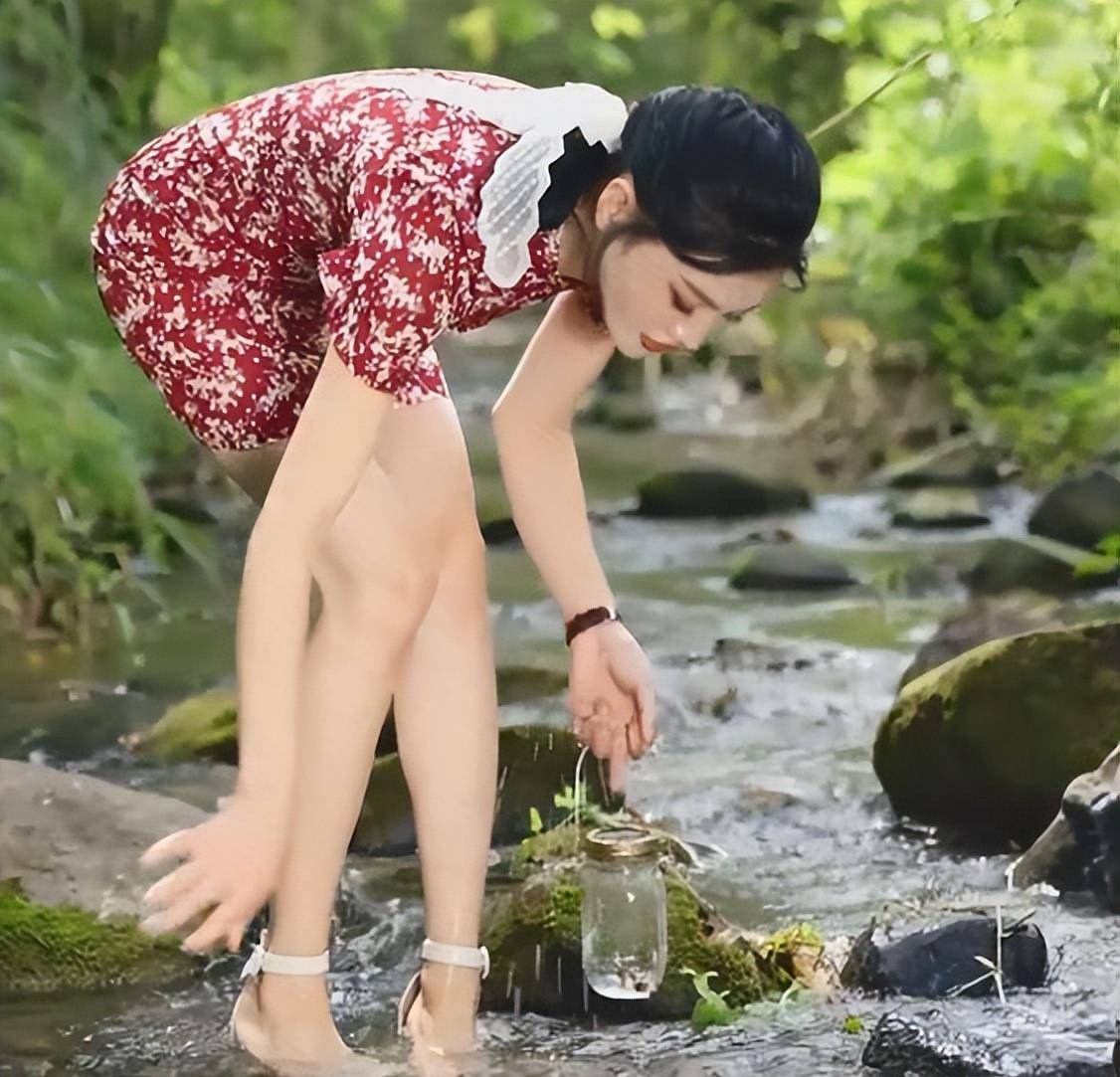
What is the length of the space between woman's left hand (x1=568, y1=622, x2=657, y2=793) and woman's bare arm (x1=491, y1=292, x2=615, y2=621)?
0.03 meters

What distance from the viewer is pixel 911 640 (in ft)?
9.17

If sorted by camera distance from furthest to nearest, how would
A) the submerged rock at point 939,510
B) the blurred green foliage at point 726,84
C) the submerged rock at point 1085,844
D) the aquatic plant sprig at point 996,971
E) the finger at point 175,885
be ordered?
the submerged rock at point 939,510, the blurred green foliage at point 726,84, the submerged rock at point 1085,844, the aquatic plant sprig at point 996,971, the finger at point 175,885

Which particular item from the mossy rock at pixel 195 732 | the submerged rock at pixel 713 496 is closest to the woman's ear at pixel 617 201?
the mossy rock at pixel 195 732

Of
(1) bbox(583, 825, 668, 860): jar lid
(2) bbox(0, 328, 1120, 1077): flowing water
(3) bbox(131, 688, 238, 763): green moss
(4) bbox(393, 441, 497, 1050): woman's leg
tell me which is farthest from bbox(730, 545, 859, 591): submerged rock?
(4) bbox(393, 441, 497, 1050): woman's leg

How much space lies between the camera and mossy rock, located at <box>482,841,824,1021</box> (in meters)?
1.60

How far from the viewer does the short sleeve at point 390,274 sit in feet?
3.94

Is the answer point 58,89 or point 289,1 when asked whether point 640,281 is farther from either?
point 289,1

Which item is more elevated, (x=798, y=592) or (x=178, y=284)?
(x=178, y=284)

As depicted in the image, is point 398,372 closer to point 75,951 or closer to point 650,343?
point 650,343

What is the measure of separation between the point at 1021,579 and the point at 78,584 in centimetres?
154

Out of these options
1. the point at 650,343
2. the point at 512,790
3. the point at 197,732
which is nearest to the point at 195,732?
the point at 197,732

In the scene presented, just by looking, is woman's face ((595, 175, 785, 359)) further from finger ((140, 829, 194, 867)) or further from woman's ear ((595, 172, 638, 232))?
finger ((140, 829, 194, 867))

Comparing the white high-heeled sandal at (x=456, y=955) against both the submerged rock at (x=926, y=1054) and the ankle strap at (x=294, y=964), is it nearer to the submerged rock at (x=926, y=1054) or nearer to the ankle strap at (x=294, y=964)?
the ankle strap at (x=294, y=964)

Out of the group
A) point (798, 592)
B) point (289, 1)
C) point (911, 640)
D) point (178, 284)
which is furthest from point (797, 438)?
point (178, 284)
